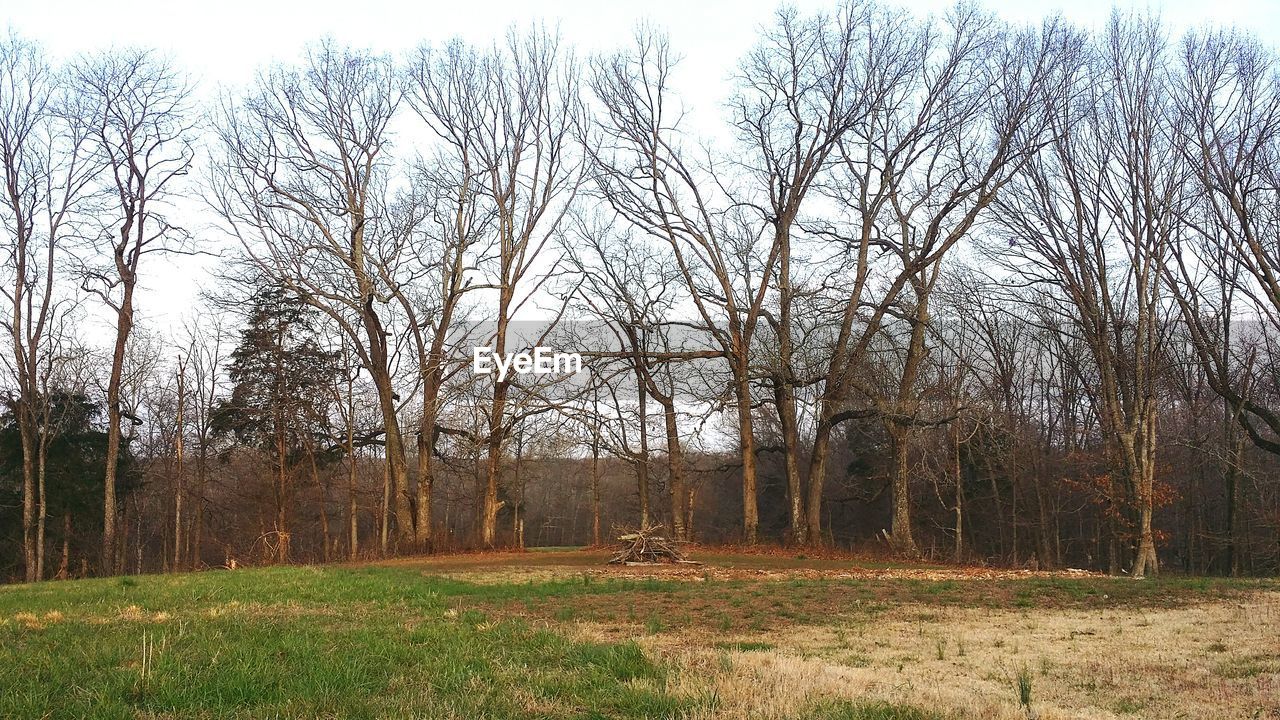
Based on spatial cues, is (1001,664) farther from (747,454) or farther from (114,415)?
(114,415)

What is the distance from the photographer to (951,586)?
1391cm

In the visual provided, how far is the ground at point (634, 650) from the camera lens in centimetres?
519

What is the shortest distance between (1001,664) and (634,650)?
9.25 feet

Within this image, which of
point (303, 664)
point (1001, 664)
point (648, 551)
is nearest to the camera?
A: point (303, 664)

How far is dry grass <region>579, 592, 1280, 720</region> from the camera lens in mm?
5391

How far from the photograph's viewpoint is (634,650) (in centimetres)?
671

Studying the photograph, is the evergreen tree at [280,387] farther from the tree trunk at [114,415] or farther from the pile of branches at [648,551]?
the pile of branches at [648,551]

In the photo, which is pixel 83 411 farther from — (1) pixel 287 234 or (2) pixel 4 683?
(2) pixel 4 683

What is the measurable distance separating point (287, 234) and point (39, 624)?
19060 millimetres

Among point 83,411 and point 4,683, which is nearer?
point 4,683

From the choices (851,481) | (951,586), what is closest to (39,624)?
(951,586)

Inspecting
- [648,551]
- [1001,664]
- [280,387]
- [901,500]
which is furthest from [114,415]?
[1001,664]

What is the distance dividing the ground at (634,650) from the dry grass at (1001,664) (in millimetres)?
30

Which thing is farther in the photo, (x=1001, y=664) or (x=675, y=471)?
(x=675, y=471)
